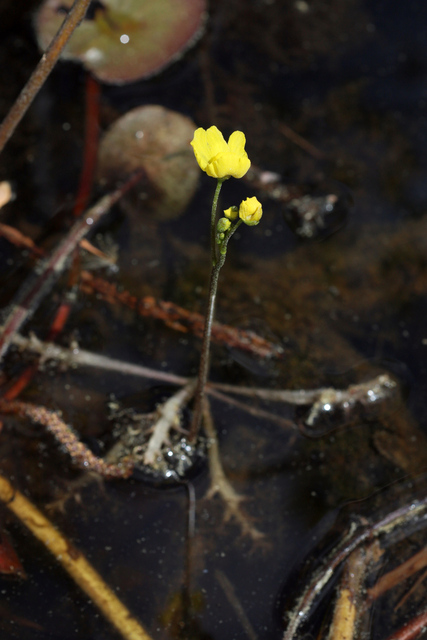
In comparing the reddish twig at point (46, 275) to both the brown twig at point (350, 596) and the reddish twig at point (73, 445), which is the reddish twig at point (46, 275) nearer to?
the reddish twig at point (73, 445)

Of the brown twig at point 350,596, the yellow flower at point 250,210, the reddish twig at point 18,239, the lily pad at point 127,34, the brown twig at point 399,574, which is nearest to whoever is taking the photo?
the yellow flower at point 250,210

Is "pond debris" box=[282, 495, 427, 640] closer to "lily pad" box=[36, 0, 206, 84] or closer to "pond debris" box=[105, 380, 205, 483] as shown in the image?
"pond debris" box=[105, 380, 205, 483]

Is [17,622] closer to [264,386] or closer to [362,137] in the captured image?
[264,386]

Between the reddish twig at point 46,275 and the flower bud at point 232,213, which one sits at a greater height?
the flower bud at point 232,213

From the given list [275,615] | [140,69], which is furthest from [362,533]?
[140,69]

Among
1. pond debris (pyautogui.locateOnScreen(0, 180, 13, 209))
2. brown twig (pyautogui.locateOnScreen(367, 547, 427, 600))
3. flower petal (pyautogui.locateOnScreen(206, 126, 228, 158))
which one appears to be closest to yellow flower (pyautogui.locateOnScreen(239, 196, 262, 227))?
flower petal (pyautogui.locateOnScreen(206, 126, 228, 158))

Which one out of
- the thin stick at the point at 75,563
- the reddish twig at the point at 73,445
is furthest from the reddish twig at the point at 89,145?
the thin stick at the point at 75,563

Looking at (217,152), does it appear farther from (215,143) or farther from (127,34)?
(127,34)
